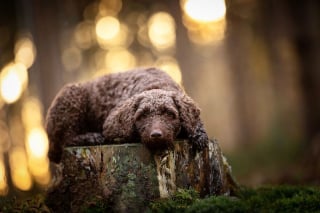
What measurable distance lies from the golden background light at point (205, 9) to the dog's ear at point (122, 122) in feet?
48.5

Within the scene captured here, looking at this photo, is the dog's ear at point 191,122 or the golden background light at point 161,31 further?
the golden background light at point 161,31

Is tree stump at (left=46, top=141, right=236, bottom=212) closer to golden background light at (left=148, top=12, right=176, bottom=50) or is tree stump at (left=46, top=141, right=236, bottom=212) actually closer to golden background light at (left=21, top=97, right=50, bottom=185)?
golden background light at (left=21, top=97, right=50, bottom=185)

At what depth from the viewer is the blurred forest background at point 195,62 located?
55.6 feet

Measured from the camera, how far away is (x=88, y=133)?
7.94 metres

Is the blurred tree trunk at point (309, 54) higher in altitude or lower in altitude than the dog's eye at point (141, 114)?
higher

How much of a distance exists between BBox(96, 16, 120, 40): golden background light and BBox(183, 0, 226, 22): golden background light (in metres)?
3.48

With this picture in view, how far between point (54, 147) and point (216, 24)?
15879 mm

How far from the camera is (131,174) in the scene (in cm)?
635

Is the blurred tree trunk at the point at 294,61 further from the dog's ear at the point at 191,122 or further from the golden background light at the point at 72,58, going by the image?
the dog's ear at the point at 191,122

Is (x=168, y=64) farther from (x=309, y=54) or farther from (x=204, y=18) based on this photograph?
(x=309, y=54)

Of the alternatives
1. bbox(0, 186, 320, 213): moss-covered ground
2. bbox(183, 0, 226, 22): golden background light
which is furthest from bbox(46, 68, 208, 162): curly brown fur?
bbox(183, 0, 226, 22): golden background light

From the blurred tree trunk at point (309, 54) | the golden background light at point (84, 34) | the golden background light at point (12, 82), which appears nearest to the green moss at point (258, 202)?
the blurred tree trunk at point (309, 54)

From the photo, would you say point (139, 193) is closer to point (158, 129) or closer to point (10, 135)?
point (158, 129)

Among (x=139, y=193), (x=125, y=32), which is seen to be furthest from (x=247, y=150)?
(x=139, y=193)
